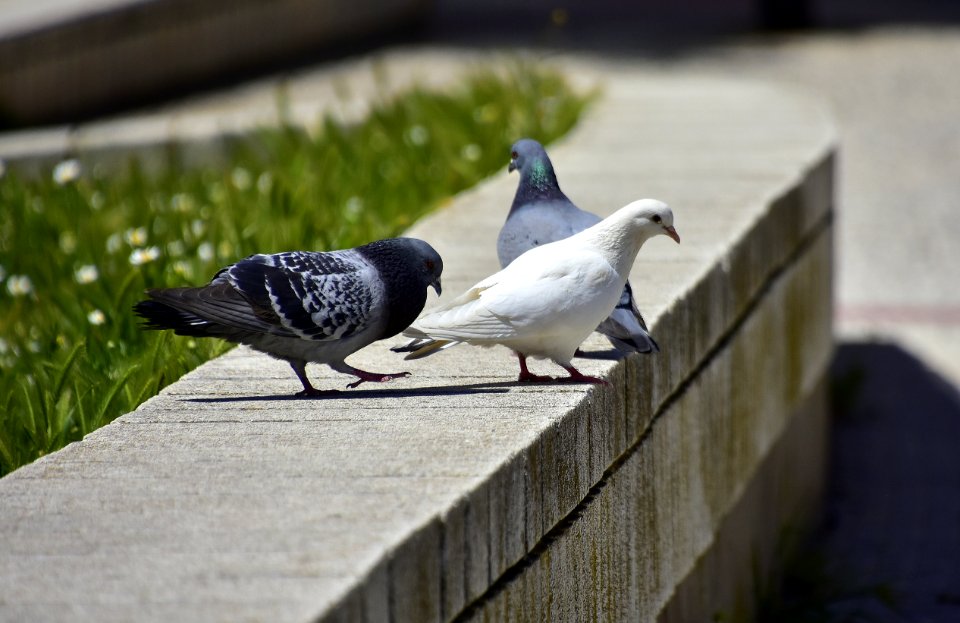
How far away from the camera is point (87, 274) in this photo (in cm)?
474

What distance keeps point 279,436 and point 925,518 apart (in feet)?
13.0

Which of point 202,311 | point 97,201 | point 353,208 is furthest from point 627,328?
point 97,201

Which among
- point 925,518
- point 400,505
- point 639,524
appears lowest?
point 925,518

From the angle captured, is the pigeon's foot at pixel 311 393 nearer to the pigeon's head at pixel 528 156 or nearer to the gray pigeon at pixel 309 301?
the gray pigeon at pixel 309 301

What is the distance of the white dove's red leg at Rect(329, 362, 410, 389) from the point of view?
119 inches

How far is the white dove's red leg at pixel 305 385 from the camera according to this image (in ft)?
9.89

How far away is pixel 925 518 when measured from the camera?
5945 millimetres

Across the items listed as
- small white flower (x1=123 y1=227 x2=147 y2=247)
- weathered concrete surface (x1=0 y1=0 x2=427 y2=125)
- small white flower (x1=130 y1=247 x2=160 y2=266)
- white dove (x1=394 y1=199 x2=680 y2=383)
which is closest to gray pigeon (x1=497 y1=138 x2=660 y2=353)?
white dove (x1=394 y1=199 x2=680 y2=383)

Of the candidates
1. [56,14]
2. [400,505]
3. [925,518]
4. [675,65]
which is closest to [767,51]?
[675,65]

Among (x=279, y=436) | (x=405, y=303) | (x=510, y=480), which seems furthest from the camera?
(x=405, y=303)

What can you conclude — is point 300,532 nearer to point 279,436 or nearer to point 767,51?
point 279,436

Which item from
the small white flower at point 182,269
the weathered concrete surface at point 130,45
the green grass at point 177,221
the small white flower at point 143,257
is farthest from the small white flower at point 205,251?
the weathered concrete surface at point 130,45

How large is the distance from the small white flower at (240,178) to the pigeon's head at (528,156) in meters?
3.13

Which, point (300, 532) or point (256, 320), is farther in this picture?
point (256, 320)
